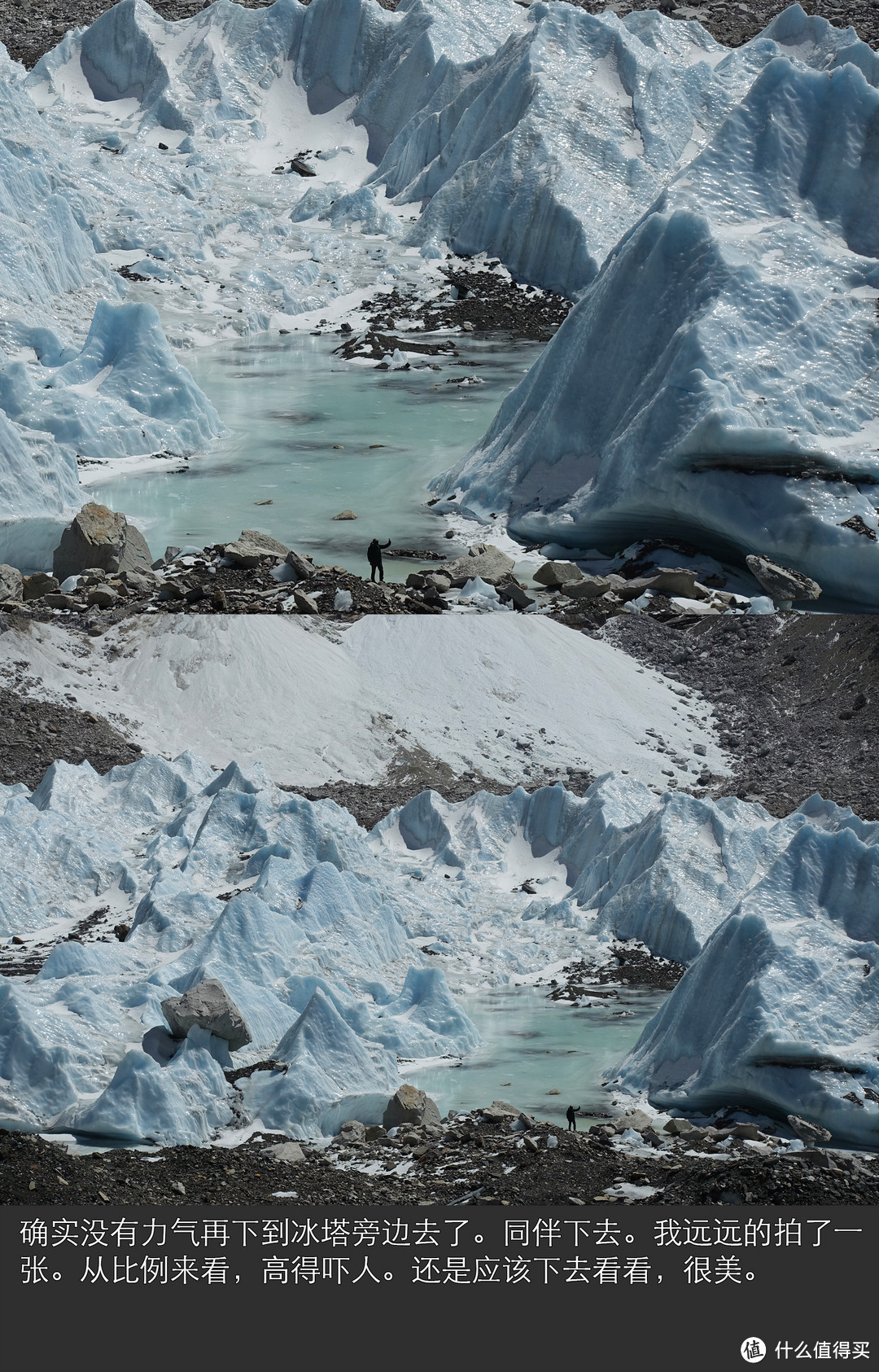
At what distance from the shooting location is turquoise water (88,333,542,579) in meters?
14.8

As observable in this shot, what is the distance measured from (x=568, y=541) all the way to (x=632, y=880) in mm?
4623

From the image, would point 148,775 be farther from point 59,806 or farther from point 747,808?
point 747,808

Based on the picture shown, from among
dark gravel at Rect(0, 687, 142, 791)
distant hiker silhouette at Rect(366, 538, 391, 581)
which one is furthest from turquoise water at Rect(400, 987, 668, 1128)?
dark gravel at Rect(0, 687, 142, 791)

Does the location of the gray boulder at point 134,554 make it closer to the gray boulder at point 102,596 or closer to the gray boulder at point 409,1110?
the gray boulder at point 102,596

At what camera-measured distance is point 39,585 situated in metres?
14.8

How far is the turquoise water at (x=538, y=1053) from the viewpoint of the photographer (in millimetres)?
11789

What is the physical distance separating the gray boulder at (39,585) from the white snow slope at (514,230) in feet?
4.32

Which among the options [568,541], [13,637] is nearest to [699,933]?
[568,541]

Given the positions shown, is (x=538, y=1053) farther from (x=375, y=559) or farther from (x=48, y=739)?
(x=48, y=739)

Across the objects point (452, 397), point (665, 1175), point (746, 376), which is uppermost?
point (746, 376)

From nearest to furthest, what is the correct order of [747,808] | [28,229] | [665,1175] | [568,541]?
[665,1175], [568,541], [747,808], [28,229]

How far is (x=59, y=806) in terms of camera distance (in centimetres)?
1800

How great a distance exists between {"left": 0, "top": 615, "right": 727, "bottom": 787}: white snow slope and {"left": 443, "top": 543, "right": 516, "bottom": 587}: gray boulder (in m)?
8.81

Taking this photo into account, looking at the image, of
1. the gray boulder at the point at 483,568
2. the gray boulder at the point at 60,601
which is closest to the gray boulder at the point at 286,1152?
the gray boulder at the point at 483,568
